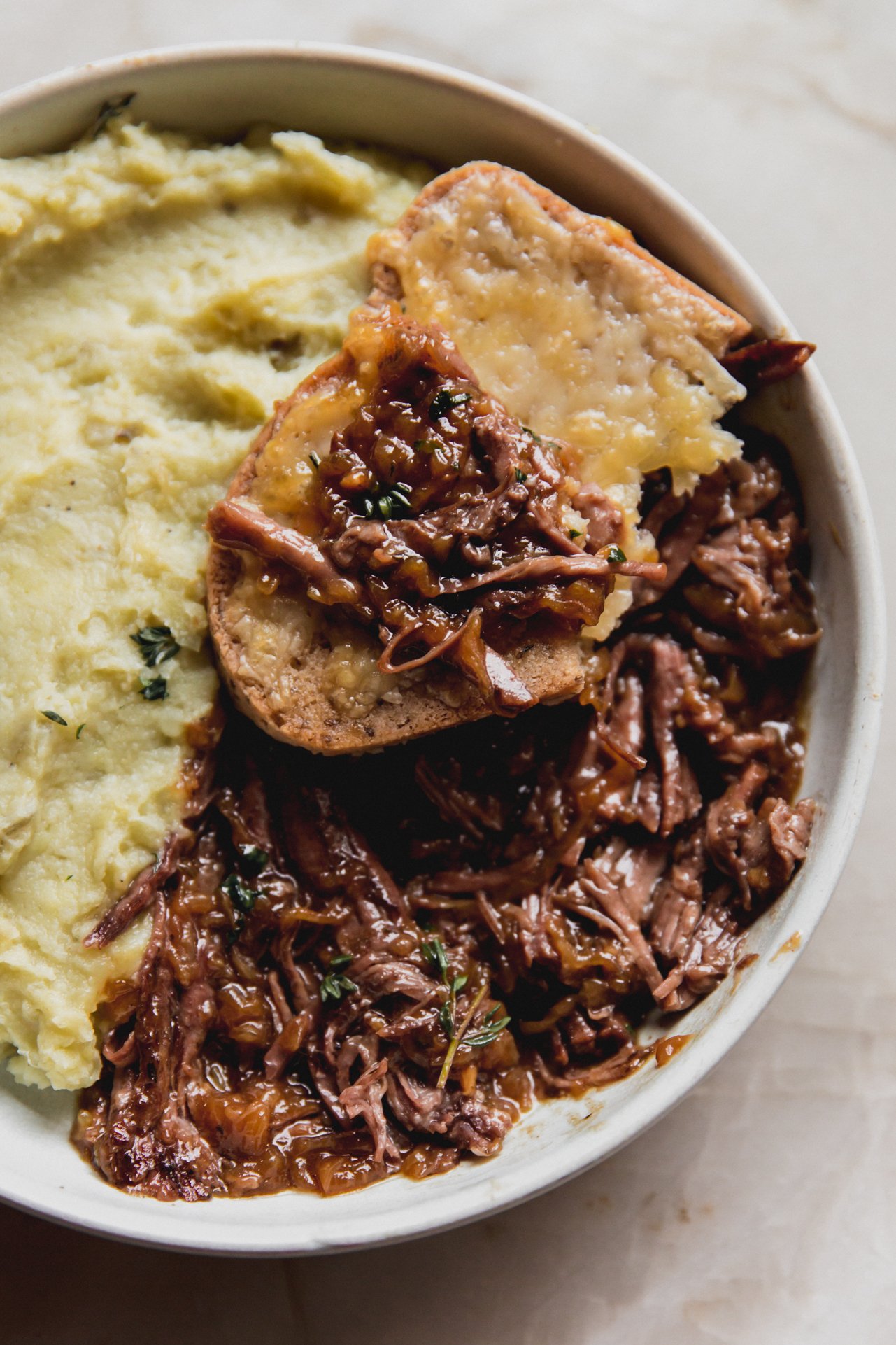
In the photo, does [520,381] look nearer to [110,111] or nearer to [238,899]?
[110,111]

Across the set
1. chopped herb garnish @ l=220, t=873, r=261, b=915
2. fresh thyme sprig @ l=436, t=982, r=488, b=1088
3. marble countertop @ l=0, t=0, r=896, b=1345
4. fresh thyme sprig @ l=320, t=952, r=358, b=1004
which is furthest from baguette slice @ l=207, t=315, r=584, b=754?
marble countertop @ l=0, t=0, r=896, b=1345

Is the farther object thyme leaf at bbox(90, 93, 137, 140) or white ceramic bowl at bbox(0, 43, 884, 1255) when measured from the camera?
thyme leaf at bbox(90, 93, 137, 140)

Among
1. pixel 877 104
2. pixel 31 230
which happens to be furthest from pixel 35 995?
pixel 877 104

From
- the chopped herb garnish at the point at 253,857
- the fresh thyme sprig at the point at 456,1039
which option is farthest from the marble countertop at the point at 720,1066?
the chopped herb garnish at the point at 253,857

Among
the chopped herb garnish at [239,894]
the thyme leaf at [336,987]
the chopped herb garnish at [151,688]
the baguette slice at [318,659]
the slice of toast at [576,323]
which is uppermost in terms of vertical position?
the slice of toast at [576,323]

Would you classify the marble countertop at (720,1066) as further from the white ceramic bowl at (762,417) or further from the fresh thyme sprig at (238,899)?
the fresh thyme sprig at (238,899)

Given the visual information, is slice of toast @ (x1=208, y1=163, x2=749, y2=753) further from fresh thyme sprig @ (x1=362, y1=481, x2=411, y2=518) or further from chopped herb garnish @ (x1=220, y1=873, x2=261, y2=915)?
chopped herb garnish @ (x1=220, y1=873, x2=261, y2=915)

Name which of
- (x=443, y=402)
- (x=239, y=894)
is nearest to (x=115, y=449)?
(x=443, y=402)
